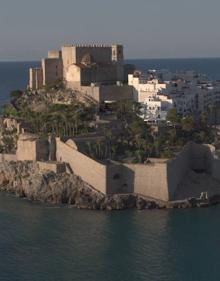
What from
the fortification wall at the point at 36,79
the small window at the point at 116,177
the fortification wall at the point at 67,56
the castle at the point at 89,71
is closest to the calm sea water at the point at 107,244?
the small window at the point at 116,177

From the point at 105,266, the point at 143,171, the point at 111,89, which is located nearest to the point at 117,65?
the point at 111,89

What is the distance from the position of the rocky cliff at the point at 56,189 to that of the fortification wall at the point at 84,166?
0.36 m

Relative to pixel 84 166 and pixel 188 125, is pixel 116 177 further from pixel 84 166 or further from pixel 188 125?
pixel 188 125

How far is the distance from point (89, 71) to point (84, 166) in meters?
14.6

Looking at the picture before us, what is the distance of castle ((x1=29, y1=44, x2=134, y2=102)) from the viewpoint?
53.6 m

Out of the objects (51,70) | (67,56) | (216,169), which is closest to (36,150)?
(216,169)

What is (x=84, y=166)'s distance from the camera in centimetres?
4156

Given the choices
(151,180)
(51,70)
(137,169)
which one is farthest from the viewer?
(51,70)

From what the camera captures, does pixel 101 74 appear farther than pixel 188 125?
Yes

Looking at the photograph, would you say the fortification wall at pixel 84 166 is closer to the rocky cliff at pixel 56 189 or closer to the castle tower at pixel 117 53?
the rocky cliff at pixel 56 189

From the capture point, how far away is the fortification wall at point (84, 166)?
40688 mm

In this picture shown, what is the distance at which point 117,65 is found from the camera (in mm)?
56906

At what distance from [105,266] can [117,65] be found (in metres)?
28.0

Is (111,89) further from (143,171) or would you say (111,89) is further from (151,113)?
(143,171)
